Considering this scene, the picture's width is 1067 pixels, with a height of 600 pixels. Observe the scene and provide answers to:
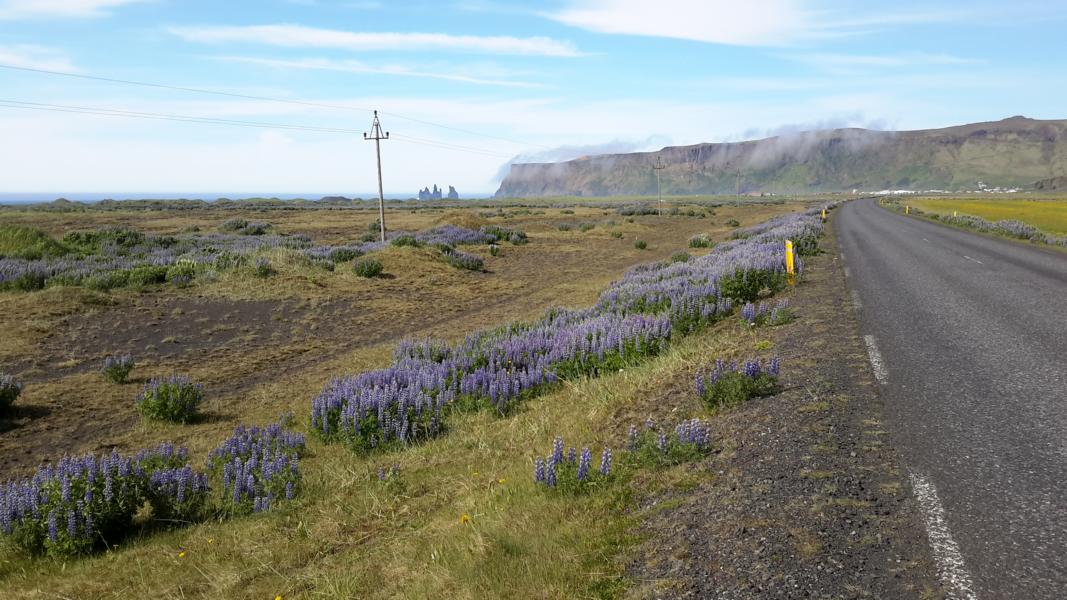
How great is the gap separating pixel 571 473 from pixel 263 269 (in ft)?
62.4

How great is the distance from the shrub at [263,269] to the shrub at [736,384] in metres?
18.1

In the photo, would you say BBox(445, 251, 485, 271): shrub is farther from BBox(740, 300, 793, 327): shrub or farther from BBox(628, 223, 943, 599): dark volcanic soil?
BBox(628, 223, 943, 599): dark volcanic soil

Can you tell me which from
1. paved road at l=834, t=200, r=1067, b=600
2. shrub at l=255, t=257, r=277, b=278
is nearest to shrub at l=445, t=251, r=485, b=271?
shrub at l=255, t=257, r=277, b=278

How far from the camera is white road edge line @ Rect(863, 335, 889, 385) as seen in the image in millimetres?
6352

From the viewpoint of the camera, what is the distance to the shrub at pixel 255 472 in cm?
567

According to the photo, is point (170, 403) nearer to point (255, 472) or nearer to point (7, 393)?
point (7, 393)

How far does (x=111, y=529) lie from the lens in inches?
210

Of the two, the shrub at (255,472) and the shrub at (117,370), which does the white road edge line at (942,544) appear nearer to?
the shrub at (255,472)

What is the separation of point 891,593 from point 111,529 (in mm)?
5860

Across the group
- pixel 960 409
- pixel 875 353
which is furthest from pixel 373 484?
pixel 875 353

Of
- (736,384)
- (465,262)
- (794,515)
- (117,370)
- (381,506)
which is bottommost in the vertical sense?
(117,370)

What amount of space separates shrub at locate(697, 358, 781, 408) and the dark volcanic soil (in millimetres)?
143

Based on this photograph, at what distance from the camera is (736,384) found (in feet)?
19.5

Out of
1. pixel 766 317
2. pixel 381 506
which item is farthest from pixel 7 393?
pixel 766 317
